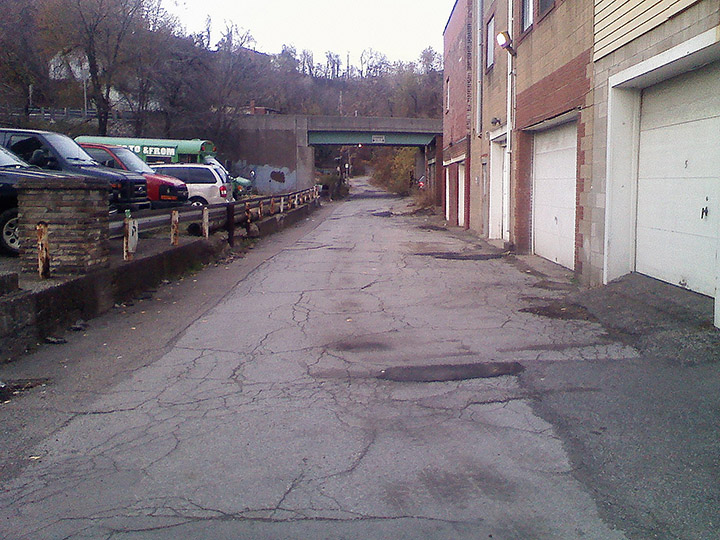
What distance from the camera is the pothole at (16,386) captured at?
5.95m

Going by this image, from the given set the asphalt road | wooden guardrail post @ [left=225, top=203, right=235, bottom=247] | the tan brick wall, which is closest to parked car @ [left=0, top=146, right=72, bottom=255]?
the asphalt road

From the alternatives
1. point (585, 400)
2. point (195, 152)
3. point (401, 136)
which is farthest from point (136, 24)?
point (585, 400)

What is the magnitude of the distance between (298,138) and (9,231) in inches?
1721

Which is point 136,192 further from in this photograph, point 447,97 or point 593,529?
point 447,97

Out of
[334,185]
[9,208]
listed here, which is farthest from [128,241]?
[334,185]

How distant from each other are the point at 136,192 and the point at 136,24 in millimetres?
34694

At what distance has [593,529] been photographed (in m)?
3.62

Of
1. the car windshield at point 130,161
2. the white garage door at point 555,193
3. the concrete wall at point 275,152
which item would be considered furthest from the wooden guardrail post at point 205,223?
the concrete wall at point 275,152

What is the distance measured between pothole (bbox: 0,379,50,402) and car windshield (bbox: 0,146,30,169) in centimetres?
575

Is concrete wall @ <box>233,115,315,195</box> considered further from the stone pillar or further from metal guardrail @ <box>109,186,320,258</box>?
the stone pillar

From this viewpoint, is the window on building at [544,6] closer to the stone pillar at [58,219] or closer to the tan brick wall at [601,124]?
the tan brick wall at [601,124]

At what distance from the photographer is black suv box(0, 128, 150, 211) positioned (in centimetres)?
1250

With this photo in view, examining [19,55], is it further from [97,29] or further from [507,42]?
[507,42]

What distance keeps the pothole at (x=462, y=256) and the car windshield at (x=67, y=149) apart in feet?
24.3
